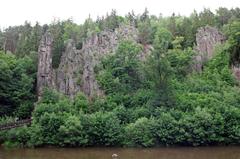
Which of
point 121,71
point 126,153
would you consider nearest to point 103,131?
point 126,153

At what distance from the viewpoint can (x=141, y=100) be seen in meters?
59.2

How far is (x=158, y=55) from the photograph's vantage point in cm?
5831

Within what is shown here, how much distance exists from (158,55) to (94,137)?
14701 millimetres

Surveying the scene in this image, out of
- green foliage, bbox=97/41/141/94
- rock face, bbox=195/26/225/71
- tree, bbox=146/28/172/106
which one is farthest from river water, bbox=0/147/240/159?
rock face, bbox=195/26/225/71

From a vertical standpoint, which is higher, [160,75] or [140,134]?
[160,75]

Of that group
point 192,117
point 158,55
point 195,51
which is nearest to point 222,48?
point 195,51

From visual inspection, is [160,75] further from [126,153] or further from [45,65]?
[45,65]

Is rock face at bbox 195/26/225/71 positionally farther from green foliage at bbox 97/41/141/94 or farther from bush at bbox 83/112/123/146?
bush at bbox 83/112/123/146

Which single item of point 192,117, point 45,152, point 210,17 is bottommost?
point 45,152

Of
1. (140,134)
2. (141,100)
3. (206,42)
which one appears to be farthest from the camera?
(206,42)

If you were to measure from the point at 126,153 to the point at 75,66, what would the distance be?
78.4ft

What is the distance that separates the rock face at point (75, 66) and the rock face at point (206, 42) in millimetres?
12931

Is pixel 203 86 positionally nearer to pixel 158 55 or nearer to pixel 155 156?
pixel 158 55

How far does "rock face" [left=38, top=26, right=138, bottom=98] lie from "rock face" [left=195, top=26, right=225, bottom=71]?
12.9m
